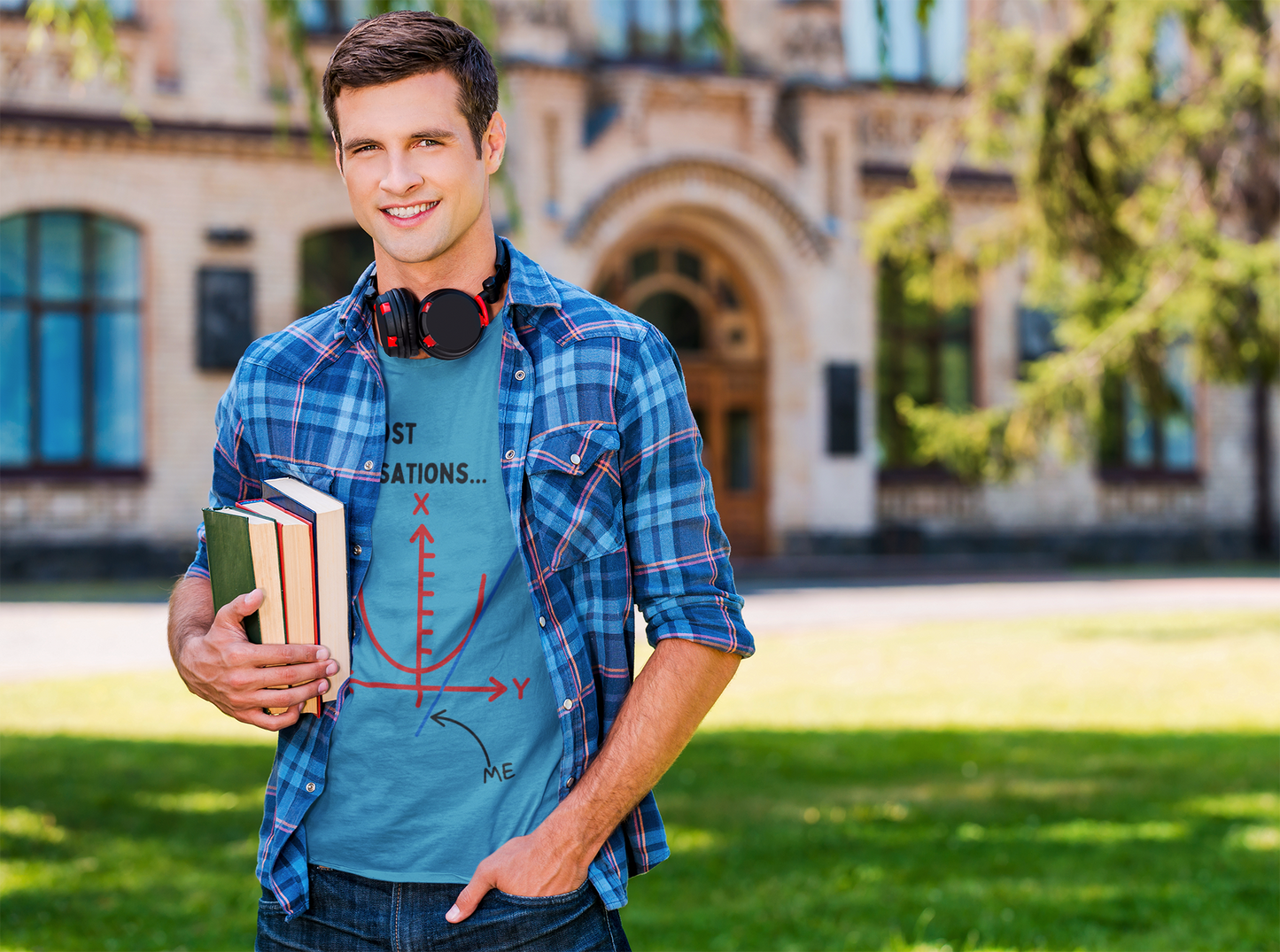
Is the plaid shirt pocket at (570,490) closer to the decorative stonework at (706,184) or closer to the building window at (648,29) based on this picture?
the decorative stonework at (706,184)

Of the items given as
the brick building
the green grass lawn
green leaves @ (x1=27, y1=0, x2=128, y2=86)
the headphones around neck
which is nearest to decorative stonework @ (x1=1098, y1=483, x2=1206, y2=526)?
the brick building

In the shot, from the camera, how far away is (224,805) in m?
6.59

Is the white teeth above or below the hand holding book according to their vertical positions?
above

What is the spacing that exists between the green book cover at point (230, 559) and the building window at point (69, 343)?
18.2m

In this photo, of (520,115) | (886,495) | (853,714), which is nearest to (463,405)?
(853,714)

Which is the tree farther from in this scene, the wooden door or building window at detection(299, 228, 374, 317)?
building window at detection(299, 228, 374, 317)

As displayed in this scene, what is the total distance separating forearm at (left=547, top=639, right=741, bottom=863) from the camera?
5.90ft

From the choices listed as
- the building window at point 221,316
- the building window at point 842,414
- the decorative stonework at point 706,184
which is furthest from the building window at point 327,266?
the building window at point 842,414

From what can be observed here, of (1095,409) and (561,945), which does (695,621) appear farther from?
(1095,409)

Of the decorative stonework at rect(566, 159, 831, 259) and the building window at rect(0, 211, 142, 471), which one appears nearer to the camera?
the building window at rect(0, 211, 142, 471)

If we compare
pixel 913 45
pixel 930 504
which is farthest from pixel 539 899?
pixel 913 45

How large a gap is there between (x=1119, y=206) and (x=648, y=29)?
10.8 m

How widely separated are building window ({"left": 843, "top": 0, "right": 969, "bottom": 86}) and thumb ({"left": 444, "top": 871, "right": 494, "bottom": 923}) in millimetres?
21365

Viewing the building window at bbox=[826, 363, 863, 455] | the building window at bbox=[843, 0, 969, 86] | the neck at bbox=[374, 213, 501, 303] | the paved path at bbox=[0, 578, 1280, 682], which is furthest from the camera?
the building window at bbox=[843, 0, 969, 86]
